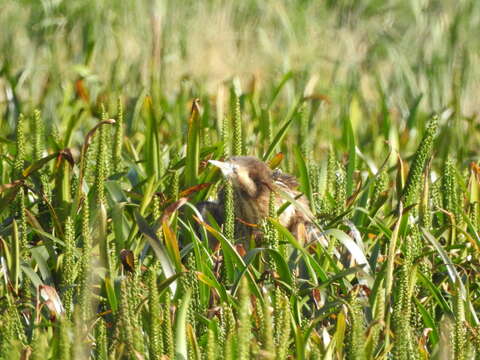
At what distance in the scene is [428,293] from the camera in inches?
145

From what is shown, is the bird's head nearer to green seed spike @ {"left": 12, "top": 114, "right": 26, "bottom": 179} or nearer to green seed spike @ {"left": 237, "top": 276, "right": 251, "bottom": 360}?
green seed spike @ {"left": 12, "top": 114, "right": 26, "bottom": 179}

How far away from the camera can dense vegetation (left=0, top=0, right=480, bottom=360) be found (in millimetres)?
2941

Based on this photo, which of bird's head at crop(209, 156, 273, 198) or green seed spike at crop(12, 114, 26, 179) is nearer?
green seed spike at crop(12, 114, 26, 179)

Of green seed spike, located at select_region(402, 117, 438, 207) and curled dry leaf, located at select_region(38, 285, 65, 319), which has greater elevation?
green seed spike, located at select_region(402, 117, 438, 207)

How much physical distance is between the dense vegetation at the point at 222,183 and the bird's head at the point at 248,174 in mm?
86

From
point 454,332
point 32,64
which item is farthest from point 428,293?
point 32,64

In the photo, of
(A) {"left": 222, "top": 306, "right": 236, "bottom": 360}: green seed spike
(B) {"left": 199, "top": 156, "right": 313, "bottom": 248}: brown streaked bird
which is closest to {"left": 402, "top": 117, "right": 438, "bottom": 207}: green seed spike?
(B) {"left": 199, "top": 156, "right": 313, "bottom": 248}: brown streaked bird

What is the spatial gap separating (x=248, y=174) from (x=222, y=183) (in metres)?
0.15

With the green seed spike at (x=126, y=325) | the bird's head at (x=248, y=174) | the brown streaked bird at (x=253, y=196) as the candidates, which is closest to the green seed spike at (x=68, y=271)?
the green seed spike at (x=126, y=325)

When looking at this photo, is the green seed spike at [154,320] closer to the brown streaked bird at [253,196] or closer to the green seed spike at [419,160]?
the green seed spike at [419,160]

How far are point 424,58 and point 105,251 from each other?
5071mm

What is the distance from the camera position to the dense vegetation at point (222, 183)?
2.94m

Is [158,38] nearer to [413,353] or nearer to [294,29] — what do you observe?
[294,29]

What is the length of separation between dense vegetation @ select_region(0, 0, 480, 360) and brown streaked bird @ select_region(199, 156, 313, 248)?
9 cm
